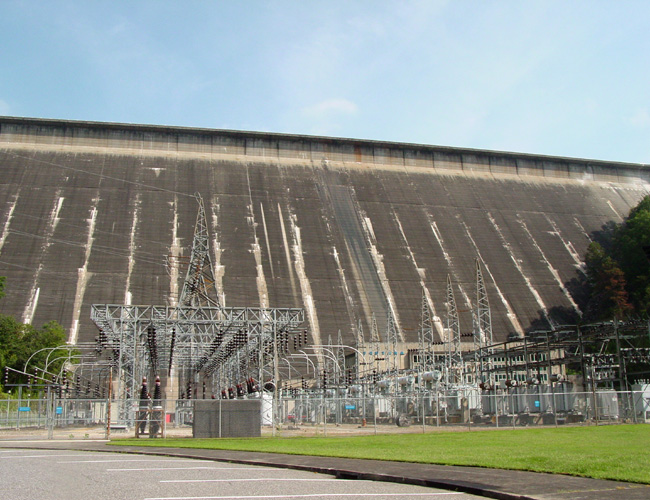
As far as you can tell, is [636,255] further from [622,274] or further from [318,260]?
[318,260]

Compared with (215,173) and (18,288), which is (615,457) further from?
(215,173)

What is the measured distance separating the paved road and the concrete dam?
131 feet

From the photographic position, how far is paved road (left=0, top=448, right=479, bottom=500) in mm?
9133

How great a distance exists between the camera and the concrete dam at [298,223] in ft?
190

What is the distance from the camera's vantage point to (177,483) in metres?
10.5

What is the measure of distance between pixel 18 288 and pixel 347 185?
36.7 metres

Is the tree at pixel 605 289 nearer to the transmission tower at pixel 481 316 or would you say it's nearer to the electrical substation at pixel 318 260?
the electrical substation at pixel 318 260

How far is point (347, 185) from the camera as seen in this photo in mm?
76500

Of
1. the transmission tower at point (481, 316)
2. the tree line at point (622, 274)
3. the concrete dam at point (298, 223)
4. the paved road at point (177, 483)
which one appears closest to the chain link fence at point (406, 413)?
the transmission tower at point (481, 316)

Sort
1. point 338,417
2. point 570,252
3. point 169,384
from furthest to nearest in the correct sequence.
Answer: point 570,252 < point 169,384 < point 338,417

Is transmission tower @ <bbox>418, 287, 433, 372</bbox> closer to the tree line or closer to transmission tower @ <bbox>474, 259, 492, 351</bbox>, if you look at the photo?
transmission tower @ <bbox>474, 259, 492, 351</bbox>

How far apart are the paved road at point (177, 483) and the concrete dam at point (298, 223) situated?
1576 inches

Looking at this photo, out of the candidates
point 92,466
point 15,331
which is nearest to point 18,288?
point 15,331

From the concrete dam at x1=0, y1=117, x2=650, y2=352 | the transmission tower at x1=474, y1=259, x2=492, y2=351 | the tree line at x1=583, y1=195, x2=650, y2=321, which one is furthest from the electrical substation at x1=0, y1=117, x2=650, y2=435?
the tree line at x1=583, y1=195, x2=650, y2=321
